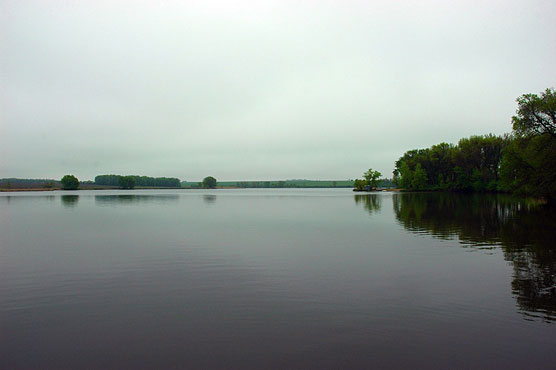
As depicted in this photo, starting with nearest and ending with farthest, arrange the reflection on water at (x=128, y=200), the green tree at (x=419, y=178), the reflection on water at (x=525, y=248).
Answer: the reflection on water at (x=525, y=248), the reflection on water at (x=128, y=200), the green tree at (x=419, y=178)

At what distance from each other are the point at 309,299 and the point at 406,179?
459 ft

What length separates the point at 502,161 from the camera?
229 feet

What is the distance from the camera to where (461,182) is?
121875mm

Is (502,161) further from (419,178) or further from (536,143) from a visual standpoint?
(419,178)

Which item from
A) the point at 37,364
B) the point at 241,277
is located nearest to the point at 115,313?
the point at 37,364

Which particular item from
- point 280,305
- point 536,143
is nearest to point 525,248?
point 280,305

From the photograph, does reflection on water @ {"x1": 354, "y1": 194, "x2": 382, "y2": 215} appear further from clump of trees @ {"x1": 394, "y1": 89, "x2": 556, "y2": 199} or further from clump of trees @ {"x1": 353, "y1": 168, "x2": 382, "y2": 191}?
clump of trees @ {"x1": 353, "y1": 168, "x2": 382, "y2": 191}

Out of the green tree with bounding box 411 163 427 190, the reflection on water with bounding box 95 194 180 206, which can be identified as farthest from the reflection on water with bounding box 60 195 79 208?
the green tree with bounding box 411 163 427 190

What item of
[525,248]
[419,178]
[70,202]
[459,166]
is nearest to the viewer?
[525,248]

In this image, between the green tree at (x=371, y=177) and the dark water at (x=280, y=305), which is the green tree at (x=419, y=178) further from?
the dark water at (x=280, y=305)

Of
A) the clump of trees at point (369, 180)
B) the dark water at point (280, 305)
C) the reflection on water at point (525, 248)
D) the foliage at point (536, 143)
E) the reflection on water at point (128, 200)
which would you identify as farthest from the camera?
the clump of trees at point (369, 180)

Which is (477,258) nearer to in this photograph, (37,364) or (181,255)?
(181,255)

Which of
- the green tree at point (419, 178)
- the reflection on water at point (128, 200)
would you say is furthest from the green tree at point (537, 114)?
the green tree at point (419, 178)

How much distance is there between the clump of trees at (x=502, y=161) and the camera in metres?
43.3
